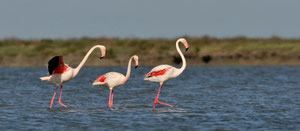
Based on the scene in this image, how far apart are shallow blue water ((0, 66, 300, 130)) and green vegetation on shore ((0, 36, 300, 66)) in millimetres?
13307

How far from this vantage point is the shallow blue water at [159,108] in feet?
37.7

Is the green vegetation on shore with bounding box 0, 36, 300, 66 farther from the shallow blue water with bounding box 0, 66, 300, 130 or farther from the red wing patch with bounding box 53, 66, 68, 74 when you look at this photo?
the red wing patch with bounding box 53, 66, 68, 74

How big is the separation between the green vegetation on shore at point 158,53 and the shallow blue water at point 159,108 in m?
13.3

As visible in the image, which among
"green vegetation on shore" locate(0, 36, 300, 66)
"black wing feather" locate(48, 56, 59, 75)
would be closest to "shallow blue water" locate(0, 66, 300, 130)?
"black wing feather" locate(48, 56, 59, 75)

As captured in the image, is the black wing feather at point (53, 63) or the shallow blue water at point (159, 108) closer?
the shallow blue water at point (159, 108)

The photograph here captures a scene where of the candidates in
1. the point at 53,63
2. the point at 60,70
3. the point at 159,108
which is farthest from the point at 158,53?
the point at 53,63

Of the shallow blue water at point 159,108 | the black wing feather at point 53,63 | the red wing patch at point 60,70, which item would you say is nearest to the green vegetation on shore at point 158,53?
the shallow blue water at point 159,108

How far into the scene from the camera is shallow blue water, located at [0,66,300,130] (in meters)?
11.5

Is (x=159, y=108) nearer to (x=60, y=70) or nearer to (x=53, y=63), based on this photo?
(x=60, y=70)

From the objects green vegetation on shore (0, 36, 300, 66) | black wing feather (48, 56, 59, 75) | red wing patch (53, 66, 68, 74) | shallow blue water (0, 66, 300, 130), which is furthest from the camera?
green vegetation on shore (0, 36, 300, 66)

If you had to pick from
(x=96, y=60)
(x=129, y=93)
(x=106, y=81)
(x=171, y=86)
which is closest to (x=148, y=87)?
(x=171, y=86)

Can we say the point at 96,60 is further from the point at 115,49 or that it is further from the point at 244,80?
the point at 244,80

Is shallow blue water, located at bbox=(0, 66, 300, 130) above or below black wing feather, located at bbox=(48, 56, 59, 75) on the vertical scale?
below

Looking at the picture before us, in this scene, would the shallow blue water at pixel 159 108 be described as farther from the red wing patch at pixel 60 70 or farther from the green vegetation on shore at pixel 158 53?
the green vegetation on shore at pixel 158 53
